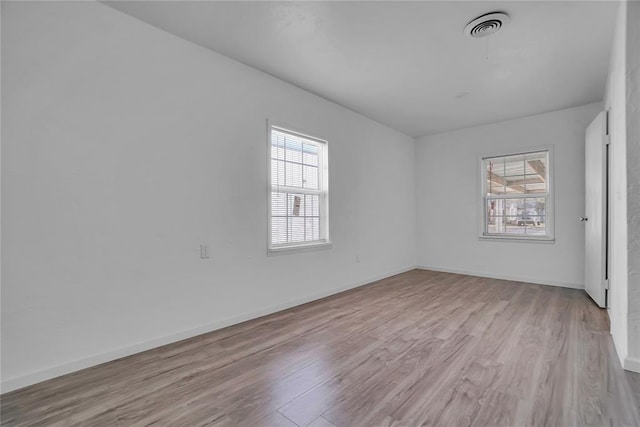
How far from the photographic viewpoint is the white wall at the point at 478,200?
456cm

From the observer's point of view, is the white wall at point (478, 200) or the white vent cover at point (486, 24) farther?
the white wall at point (478, 200)

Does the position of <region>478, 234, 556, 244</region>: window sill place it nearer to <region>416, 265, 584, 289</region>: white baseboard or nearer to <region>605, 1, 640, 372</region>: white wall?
<region>416, 265, 584, 289</region>: white baseboard

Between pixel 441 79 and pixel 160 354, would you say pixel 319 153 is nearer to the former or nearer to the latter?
pixel 441 79

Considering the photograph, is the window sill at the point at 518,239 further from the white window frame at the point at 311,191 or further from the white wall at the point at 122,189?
the white wall at the point at 122,189

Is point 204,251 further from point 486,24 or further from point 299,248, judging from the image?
point 486,24

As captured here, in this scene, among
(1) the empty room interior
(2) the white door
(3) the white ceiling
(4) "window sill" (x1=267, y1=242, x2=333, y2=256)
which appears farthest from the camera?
(4) "window sill" (x1=267, y1=242, x2=333, y2=256)

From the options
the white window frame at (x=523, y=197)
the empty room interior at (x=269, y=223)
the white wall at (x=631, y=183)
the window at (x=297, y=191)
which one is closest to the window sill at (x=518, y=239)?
the white window frame at (x=523, y=197)

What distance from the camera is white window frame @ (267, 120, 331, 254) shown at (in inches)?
Result: 135

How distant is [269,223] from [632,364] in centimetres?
324

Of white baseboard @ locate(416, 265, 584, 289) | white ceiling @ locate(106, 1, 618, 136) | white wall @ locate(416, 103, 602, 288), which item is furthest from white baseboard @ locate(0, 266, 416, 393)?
white wall @ locate(416, 103, 602, 288)

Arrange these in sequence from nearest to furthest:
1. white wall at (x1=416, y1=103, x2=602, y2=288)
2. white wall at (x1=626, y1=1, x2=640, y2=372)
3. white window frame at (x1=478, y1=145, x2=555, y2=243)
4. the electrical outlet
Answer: white wall at (x1=626, y1=1, x2=640, y2=372), the electrical outlet, white wall at (x1=416, y1=103, x2=602, y2=288), white window frame at (x1=478, y1=145, x2=555, y2=243)

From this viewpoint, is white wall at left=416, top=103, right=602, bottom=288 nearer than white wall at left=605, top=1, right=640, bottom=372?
No

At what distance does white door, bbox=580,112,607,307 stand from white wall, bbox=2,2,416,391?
360cm

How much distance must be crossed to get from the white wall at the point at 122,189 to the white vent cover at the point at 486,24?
2.05 m
